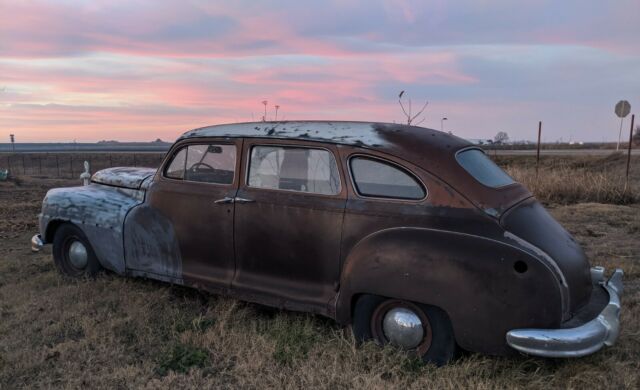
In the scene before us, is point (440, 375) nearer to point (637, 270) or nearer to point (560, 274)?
point (560, 274)

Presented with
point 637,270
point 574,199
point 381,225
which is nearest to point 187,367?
point 381,225

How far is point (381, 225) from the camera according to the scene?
133 inches

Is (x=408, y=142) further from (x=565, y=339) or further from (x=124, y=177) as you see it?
(x=124, y=177)

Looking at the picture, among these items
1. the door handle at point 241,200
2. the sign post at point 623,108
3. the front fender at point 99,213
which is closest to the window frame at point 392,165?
the door handle at point 241,200

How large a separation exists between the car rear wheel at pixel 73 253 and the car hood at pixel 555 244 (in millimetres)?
4102

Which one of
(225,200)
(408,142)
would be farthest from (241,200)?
(408,142)

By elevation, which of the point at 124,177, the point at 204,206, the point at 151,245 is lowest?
the point at 151,245

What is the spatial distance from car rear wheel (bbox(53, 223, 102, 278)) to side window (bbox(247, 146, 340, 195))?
2251 mm

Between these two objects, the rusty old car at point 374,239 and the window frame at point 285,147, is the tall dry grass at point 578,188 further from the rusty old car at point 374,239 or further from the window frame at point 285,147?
the window frame at point 285,147

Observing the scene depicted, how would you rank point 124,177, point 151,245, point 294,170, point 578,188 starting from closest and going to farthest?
point 294,170, point 151,245, point 124,177, point 578,188

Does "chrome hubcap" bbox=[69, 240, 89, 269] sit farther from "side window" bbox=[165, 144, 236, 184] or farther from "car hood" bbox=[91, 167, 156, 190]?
"side window" bbox=[165, 144, 236, 184]

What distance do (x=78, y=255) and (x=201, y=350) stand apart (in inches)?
93.9

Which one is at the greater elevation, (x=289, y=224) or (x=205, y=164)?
(x=205, y=164)

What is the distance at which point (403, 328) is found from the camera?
3332mm
